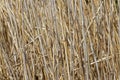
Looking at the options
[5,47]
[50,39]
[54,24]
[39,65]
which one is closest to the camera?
[54,24]

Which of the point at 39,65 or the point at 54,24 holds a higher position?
the point at 54,24

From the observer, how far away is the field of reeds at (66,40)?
1410mm

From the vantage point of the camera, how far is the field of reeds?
4.63 feet

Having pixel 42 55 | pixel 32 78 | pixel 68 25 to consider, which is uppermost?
pixel 68 25

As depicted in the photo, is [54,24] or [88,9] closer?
[54,24]

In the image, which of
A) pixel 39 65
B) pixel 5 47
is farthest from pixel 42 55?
pixel 5 47

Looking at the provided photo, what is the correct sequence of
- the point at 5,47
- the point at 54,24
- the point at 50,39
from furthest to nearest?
the point at 5,47 → the point at 50,39 → the point at 54,24

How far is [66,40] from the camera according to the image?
1.43 meters

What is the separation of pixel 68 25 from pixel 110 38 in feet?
0.67

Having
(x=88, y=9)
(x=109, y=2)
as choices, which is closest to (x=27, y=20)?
(x=88, y=9)

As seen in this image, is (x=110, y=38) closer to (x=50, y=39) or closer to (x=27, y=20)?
(x=50, y=39)

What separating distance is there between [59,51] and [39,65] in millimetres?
200

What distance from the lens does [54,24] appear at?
4.54 feet

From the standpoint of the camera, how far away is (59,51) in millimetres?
1450
